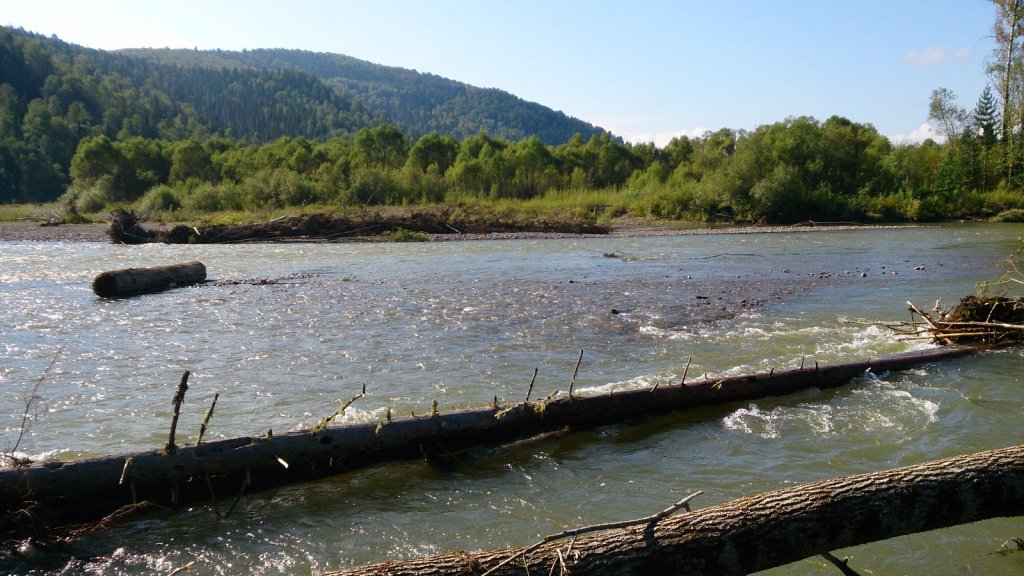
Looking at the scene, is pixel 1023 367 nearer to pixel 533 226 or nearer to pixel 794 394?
pixel 794 394

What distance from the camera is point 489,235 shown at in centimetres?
4081

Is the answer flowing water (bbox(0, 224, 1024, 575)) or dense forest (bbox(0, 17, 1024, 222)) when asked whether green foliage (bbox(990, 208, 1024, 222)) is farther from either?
flowing water (bbox(0, 224, 1024, 575))

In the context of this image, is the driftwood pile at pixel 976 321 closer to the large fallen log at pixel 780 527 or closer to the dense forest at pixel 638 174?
the large fallen log at pixel 780 527

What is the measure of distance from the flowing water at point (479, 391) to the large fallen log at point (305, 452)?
0.18 m

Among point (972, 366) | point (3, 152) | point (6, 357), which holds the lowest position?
point (6, 357)

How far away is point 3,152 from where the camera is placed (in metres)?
102

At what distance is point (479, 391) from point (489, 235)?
31914 millimetres

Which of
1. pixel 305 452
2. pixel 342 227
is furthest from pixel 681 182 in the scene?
pixel 305 452

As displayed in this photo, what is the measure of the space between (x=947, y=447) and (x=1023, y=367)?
4097 mm

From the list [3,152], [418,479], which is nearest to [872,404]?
[418,479]

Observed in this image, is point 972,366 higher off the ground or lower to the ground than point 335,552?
higher

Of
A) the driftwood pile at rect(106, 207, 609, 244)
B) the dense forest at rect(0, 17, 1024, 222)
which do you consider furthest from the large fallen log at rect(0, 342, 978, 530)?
the dense forest at rect(0, 17, 1024, 222)

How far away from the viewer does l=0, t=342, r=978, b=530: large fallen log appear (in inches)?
210

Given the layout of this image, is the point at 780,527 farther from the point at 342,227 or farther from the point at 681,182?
the point at 681,182
